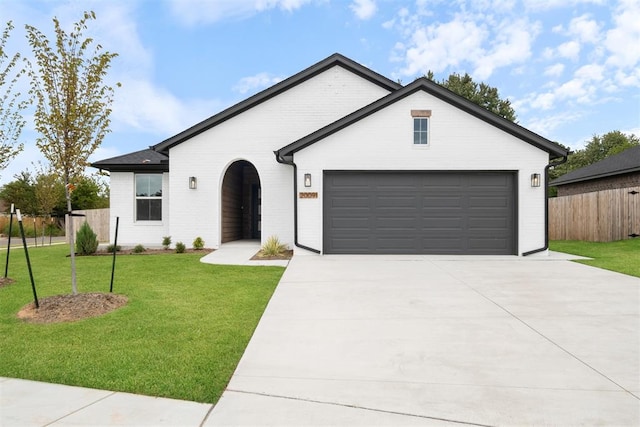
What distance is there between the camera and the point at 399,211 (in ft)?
35.3

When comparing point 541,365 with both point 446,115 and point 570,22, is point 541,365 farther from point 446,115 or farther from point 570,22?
point 570,22

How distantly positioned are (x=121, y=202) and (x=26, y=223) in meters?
21.2

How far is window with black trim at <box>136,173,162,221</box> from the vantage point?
44.1ft

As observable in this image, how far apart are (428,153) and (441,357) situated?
8.09 metres

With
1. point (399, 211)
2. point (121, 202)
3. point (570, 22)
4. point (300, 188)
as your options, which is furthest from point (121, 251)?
point (570, 22)

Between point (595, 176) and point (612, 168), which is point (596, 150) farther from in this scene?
point (612, 168)

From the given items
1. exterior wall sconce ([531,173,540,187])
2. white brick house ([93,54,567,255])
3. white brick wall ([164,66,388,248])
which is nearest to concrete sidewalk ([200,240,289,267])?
white brick wall ([164,66,388,248])

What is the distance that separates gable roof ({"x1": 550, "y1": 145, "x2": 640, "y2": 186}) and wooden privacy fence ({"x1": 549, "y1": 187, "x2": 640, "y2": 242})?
14.6ft

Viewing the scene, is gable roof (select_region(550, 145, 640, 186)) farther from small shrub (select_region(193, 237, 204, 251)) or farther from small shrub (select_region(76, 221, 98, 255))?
small shrub (select_region(76, 221, 98, 255))

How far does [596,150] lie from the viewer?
140 feet

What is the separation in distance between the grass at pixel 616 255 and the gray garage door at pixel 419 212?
2.26 meters

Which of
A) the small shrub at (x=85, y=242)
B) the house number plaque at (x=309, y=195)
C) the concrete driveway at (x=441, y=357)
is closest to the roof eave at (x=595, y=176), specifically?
the concrete driveway at (x=441, y=357)

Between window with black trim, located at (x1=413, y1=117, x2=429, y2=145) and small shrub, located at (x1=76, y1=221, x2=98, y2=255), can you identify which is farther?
small shrub, located at (x1=76, y1=221, x2=98, y2=255)

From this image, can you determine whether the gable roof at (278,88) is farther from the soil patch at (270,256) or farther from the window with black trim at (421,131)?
the soil patch at (270,256)
